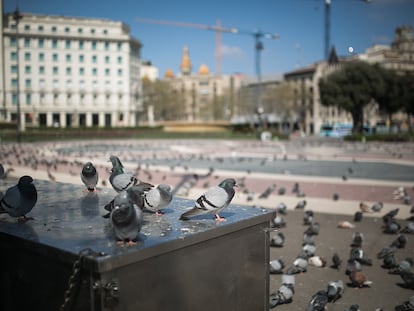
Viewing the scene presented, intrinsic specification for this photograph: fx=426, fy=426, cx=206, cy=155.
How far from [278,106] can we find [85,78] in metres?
37.5

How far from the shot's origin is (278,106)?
279 feet

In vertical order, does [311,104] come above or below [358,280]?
above

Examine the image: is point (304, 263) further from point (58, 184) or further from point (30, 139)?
point (30, 139)

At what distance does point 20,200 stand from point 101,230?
86 cm

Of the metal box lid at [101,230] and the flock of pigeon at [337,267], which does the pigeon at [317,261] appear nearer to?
the flock of pigeon at [337,267]

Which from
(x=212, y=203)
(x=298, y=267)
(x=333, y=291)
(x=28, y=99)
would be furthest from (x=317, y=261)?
(x=28, y=99)

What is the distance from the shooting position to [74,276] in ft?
8.96

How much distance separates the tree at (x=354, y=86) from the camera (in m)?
51.5

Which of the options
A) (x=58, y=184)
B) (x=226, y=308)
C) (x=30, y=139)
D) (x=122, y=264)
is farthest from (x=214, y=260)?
(x=30, y=139)

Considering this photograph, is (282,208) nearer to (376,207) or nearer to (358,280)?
(376,207)

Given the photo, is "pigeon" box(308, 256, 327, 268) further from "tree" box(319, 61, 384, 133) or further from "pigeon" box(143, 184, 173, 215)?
"tree" box(319, 61, 384, 133)

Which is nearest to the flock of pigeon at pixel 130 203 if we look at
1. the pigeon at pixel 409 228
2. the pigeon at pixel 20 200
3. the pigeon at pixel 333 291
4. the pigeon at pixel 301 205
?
the pigeon at pixel 20 200

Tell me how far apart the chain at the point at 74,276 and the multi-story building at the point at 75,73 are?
152ft

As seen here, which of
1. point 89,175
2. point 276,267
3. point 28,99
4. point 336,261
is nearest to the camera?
point 89,175
